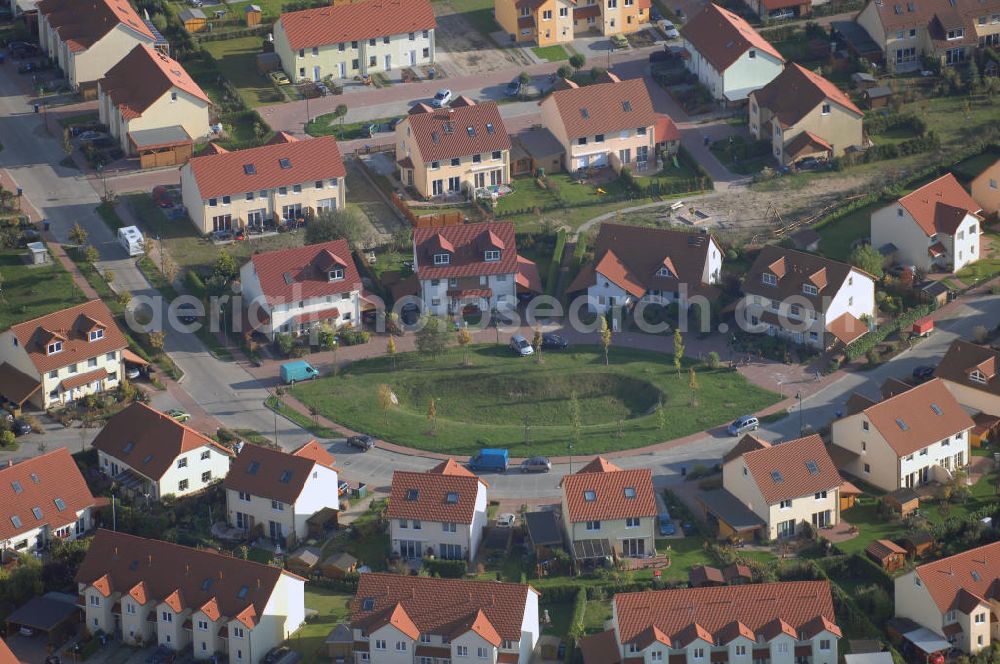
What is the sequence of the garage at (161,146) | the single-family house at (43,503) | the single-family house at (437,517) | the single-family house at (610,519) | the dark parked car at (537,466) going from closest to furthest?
1. the single-family house at (610,519)
2. the single-family house at (437,517)
3. the single-family house at (43,503)
4. the dark parked car at (537,466)
5. the garage at (161,146)

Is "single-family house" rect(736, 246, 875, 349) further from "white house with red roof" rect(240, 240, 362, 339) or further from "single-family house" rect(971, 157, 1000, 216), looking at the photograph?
"white house with red roof" rect(240, 240, 362, 339)

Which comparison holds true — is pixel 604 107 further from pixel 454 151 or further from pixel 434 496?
pixel 434 496

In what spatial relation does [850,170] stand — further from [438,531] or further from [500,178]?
[438,531]

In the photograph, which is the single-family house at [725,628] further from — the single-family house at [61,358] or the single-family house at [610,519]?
the single-family house at [61,358]

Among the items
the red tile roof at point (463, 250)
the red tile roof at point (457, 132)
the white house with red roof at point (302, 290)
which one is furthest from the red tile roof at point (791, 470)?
the red tile roof at point (457, 132)

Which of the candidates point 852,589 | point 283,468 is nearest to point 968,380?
point 852,589

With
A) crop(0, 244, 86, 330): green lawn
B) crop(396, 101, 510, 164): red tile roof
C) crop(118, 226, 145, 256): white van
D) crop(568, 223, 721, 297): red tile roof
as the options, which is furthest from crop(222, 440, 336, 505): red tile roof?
crop(396, 101, 510, 164): red tile roof

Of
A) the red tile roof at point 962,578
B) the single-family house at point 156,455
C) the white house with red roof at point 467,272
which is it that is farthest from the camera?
the white house with red roof at point 467,272

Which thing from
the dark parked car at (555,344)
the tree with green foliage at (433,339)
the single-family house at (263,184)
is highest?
the single-family house at (263,184)
